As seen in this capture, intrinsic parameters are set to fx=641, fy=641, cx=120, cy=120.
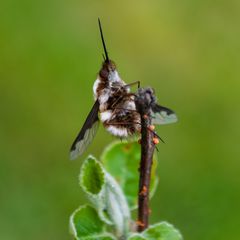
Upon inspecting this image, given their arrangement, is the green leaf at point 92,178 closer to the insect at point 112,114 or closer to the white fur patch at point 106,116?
the insect at point 112,114

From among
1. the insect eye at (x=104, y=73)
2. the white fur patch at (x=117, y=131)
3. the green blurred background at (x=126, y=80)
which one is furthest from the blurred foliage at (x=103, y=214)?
the green blurred background at (x=126, y=80)

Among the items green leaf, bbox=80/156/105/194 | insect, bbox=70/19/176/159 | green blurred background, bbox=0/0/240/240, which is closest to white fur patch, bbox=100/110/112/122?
insect, bbox=70/19/176/159

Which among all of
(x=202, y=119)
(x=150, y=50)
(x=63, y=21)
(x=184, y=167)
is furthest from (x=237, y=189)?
(x=63, y=21)

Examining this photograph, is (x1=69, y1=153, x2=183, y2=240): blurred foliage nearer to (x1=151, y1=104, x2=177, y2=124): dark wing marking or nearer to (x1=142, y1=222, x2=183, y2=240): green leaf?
(x1=142, y1=222, x2=183, y2=240): green leaf

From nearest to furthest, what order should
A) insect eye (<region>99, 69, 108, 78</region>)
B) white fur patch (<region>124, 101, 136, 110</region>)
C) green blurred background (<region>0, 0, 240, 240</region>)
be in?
white fur patch (<region>124, 101, 136, 110</region>) → insect eye (<region>99, 69, 108, 78</region>) → green blurred background (<region>0, 0, 240, 240</region>)

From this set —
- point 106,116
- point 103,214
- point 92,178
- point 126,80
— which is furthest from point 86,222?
point 126,80

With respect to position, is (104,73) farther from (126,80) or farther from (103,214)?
(126,80)
